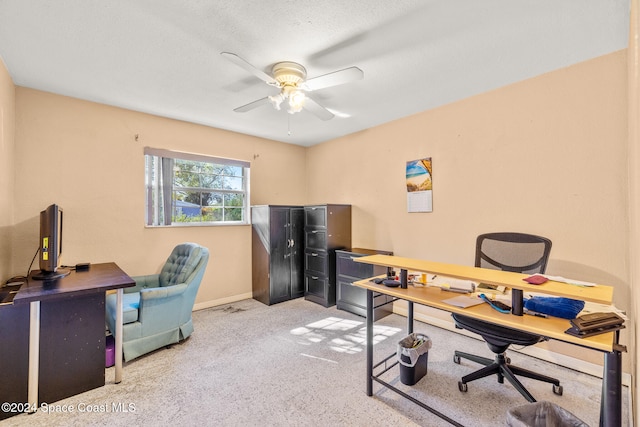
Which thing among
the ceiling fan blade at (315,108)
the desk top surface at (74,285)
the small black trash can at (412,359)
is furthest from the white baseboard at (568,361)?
the desk top surface at (74,285)

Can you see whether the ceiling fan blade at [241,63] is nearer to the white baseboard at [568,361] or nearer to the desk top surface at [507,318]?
the desk top surface at [507,318]

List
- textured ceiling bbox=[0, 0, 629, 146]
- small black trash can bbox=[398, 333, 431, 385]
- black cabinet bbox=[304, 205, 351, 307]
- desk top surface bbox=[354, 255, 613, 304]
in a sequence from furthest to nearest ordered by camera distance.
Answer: black cabinet bbox=[304, 205, 351, 307] < small black trash can bbox=[398, 333, 431, 385] < textured ceiling bbox=[0, 0, 629, 146] < desk top surface bbox=[354, 255, 613, 304]

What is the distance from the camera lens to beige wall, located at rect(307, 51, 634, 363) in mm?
2172

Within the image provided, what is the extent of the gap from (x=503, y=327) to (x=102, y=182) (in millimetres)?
4232

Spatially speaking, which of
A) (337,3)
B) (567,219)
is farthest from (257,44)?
(567,219)

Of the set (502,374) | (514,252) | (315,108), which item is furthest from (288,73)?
(502,374)

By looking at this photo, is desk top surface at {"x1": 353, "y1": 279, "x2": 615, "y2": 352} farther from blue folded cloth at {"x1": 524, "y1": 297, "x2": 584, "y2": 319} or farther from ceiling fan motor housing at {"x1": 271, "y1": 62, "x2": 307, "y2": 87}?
ceiling fan motor housing at {"x1": 271, "y1": 62, "x2": 307, "y2": 87}

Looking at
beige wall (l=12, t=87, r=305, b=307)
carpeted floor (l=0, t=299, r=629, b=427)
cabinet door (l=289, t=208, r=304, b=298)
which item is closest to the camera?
carpeted floor (l=0, t=299, r=629, b=427)

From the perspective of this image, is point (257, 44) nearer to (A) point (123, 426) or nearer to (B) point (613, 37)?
(B) point (613, 37)

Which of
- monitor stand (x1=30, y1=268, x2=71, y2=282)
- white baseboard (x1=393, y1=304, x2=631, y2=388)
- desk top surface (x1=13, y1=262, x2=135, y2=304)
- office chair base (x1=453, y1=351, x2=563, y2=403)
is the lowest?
white baseboard (x1=393, y1=304, x2=631, y2=388)

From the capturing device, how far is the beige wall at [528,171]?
2172 millimetres

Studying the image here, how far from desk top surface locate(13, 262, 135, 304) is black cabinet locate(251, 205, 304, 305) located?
191 centimetres

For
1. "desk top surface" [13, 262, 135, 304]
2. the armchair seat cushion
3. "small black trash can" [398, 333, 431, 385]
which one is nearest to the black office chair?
"small black trash can" [398, 333, 431, 385]

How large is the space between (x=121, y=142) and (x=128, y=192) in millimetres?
612
